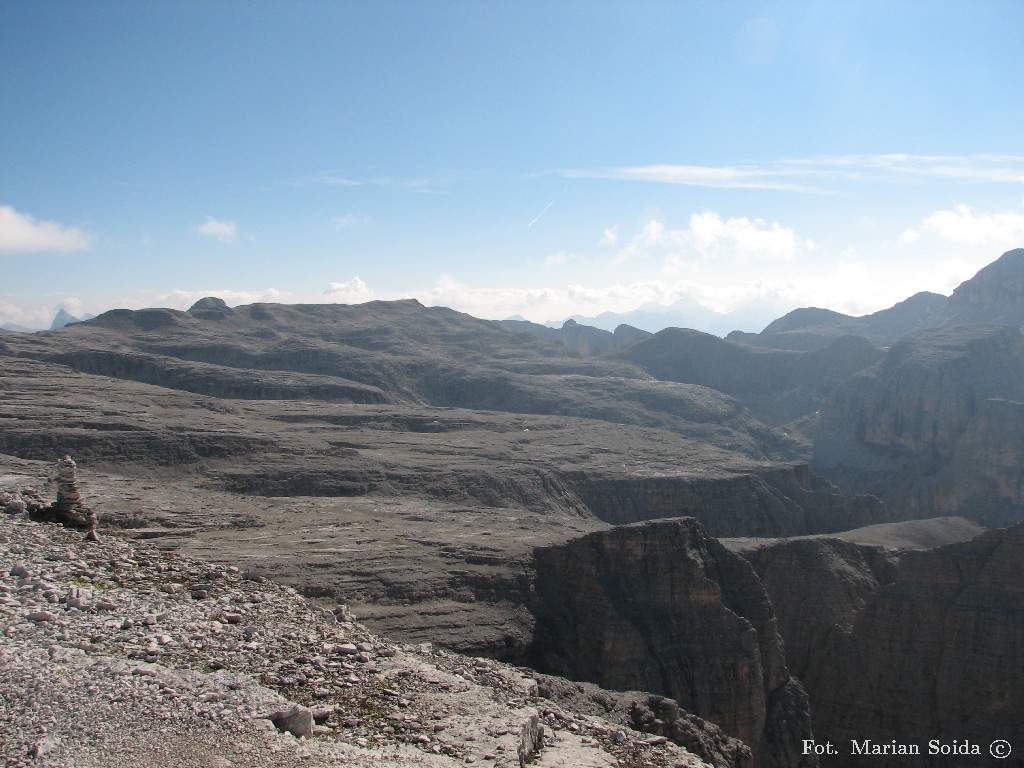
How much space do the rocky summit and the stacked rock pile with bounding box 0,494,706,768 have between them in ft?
0.21

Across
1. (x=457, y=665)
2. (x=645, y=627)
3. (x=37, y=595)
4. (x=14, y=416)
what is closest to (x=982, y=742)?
(x=645, y=627)

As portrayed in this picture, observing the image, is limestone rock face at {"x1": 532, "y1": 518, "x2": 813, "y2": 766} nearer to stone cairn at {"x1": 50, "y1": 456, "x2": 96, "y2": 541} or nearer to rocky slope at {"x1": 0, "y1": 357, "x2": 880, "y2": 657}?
rocky slope at {"x1": 0, "y1": 357, "x2": 880, "y2": 657}

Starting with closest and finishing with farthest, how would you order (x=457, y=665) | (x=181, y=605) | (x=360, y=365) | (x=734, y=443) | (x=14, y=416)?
1. (x=181, y=605)
2. (x=457, y=665)
3. (x=14, y=416)
4. (x=734, y=443)
5. (x=360, y=365)

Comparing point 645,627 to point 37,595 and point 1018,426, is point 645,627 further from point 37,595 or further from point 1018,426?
point 1018,426

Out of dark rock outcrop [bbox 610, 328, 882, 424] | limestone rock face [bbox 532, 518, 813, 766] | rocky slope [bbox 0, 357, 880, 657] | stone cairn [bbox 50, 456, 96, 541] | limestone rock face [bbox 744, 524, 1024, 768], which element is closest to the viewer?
stone cairn [bbox 50, 456, 96, 541]

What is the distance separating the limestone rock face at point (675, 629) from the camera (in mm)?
37156

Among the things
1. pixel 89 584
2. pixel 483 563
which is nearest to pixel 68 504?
pixel 89 584

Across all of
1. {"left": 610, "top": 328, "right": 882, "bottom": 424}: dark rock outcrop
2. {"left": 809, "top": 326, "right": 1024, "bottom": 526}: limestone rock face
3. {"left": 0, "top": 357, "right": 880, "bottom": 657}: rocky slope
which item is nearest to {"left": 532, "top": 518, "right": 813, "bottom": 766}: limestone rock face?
{"left": 0, "top": 357, "right": 880, "bottom": 657}: rocky slope

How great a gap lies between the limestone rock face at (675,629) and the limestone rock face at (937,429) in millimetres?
73804

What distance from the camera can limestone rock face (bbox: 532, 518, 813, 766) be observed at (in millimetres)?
37156

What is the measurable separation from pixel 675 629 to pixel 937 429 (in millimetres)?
98386

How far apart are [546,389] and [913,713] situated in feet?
336

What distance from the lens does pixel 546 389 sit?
144125 millimetres

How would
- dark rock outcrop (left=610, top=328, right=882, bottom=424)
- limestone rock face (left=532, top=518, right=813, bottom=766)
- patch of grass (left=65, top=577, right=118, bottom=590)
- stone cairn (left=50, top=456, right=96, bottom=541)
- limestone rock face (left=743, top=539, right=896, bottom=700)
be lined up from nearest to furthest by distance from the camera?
1. patch of grass (left=65, top=577, right=118, bottom=590)
2. stone cairn (left=50, top=456, right=96, bottom=541)
3. limestone rock face (left=532, top=518, right=813, bottom=766)
4. limestone rock face (left=743, top=539, right=896, bottom=700)
5. dark rock outcrop (left=610, top=328, right=882, bottom=424)
